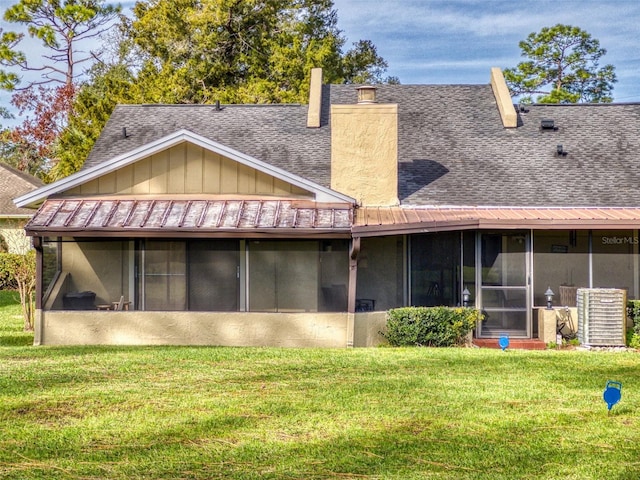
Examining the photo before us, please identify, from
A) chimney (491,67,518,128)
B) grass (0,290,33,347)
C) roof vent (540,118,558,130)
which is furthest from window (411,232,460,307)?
grass (0,290,33,347)

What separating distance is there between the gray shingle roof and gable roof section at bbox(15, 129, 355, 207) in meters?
1.71

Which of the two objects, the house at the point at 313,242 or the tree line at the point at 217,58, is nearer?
the house at the point at 313,242

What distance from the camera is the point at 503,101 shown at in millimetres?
19516

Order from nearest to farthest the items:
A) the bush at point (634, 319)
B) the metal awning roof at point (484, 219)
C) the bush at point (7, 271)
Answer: the metal awning roof at point (484, 219) → the bush at point (634, 319) → the bush at point (7, 271)

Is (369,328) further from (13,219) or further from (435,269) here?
(13,219)

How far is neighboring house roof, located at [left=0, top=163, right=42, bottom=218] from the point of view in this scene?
29.4 meters

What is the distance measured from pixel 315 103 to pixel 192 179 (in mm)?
5898

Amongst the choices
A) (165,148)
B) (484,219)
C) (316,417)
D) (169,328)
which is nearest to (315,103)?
(165,148)

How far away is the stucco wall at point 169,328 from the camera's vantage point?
14039mm

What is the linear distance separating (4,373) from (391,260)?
7405 mm

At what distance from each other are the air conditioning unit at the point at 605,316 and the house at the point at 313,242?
858mm

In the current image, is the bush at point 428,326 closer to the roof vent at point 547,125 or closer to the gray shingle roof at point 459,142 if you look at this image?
the gray shingle roof at point 459,142

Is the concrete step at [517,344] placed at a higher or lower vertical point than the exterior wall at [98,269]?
lower

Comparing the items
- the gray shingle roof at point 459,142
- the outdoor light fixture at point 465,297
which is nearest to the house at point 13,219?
the gray shingle roof at point 459,142
